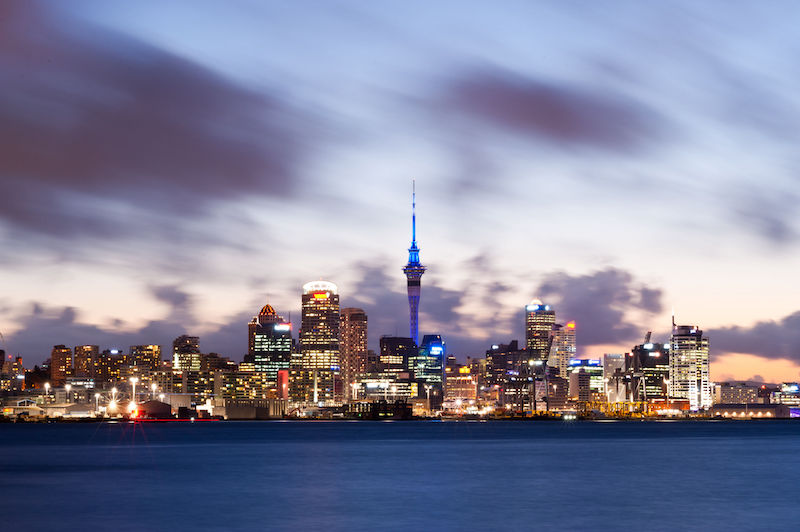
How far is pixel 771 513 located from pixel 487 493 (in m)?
24.8

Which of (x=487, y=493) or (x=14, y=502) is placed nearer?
(x=14, y=502)

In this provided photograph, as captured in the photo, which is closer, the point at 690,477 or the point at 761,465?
the point at 690,477

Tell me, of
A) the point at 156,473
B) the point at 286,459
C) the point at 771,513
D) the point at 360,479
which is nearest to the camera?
the point at 771,513

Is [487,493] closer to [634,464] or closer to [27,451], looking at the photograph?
[634,464]

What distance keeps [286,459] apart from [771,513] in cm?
8517

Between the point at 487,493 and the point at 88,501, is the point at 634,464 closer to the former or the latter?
the point at 487,493

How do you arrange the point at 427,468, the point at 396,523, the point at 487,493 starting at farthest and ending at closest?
the point at 427,468 → the point at 487,493 → the point at 396,523

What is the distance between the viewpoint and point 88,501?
84.7 m

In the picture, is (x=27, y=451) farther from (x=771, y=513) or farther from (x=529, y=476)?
(x=771, y=513)

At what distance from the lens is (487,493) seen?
9281cm

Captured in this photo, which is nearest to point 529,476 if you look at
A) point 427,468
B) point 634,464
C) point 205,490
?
point 427,468

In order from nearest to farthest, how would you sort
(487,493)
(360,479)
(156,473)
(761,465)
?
(487,493), (360,479), (156,473), (761,465)

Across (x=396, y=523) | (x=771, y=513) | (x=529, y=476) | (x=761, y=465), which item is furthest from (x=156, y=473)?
(x=761, y=465)

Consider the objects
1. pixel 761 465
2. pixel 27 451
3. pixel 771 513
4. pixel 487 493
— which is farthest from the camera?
pixel 27 451
